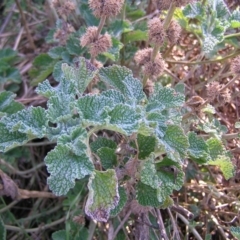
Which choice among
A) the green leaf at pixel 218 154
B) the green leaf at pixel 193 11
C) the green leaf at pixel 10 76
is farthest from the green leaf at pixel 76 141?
the green leaf at pixel 10 76

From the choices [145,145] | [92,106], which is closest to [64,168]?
[92,106]

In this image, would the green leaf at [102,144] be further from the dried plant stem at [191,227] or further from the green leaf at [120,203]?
the dried plant stem at [191,227]

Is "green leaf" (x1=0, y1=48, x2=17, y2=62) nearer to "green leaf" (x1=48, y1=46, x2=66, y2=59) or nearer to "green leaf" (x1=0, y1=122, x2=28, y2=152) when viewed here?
"green leaf" (x1=48, y1=46, x2=66, y2=59)

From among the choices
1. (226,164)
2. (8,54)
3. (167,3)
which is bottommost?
(226,164)

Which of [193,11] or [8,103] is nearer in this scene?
[8,103]

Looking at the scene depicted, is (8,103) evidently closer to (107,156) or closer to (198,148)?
(107,156)

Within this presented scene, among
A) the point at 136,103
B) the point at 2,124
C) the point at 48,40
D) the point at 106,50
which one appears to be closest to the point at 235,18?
the point at 106,50
